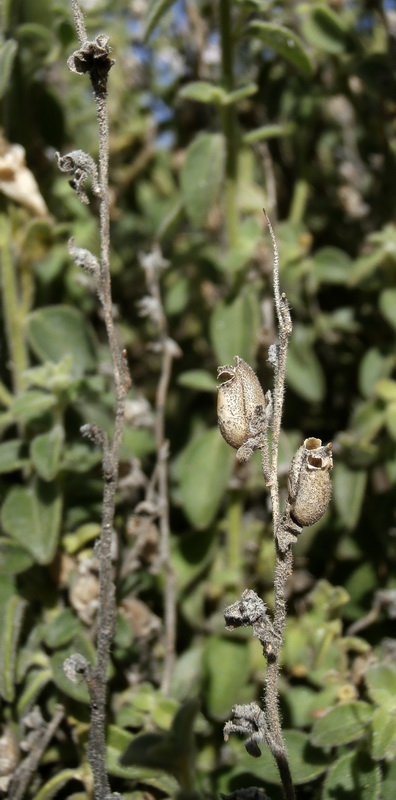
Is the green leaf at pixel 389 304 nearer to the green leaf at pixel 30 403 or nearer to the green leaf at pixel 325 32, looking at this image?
the green leaf at pixel 325 32

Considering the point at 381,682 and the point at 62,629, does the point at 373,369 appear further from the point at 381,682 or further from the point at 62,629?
the point at 62,629

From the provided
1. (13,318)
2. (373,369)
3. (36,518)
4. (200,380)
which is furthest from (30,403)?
(373,369)

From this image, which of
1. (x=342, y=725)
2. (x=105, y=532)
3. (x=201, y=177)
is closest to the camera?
(x=105, y=532)

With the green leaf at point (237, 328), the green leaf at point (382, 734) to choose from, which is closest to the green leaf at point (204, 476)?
the green leaf at point (237, 328)

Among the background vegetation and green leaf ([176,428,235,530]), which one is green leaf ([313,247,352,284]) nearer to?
the background vegetation

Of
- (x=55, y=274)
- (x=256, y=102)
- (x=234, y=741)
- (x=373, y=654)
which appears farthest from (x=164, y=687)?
(x=256, y=102)

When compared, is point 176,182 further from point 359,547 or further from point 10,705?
point 10,705
